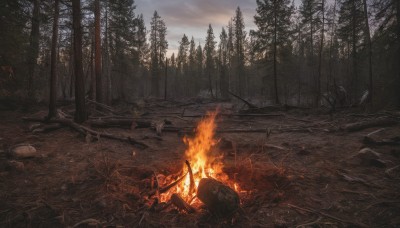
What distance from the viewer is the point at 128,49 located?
32.3 metres

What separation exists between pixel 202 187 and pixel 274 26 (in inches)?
992

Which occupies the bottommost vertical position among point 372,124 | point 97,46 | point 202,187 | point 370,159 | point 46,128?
point 202,187

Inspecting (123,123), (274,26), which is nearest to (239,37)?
(274,26)

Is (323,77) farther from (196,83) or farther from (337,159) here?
(337,159)

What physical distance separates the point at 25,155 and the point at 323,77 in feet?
165

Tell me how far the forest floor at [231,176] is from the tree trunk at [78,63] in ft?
7.75

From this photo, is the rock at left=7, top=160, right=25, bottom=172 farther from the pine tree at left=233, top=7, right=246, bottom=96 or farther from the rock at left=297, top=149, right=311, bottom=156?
the pine tree at left=233, top=7, right=246, bottom=96

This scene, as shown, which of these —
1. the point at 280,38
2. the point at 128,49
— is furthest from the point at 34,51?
the point at 280,38

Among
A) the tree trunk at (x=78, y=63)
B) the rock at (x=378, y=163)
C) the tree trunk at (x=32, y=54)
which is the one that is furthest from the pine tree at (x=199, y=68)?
the rock at (x=378, y=163)

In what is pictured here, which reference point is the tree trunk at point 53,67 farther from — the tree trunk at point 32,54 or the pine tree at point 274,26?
the pine tree at point 274,26

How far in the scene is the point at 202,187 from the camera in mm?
4766

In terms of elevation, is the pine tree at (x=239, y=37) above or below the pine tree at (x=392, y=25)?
above

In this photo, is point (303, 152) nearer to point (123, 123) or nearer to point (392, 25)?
point (123, 123)

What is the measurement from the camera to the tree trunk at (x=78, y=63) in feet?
34.0
